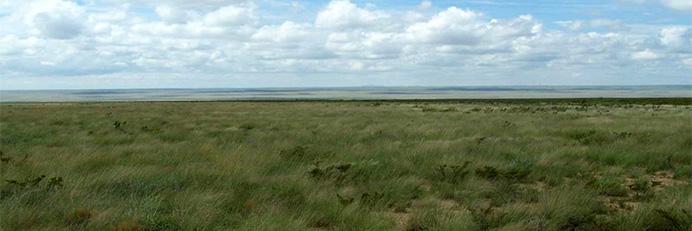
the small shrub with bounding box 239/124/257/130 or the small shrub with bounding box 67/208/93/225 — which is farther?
the small shrub with bounding box 239/124/257/130

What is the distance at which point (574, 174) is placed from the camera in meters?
9.23

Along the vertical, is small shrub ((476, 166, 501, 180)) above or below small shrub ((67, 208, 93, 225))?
below

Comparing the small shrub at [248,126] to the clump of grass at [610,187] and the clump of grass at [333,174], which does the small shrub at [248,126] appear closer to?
the clump of grass at [333,174]

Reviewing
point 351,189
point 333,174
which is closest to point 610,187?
point 351,189

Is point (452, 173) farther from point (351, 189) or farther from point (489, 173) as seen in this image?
point (351, 189)

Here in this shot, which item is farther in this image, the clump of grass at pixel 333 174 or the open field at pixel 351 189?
the clump of grass at pixel 333 174

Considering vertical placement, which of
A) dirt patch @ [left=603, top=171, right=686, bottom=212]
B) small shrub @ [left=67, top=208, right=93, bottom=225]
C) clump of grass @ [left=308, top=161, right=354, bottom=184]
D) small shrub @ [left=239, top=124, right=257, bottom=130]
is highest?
small shrub @ [left=67, top=208, right=93, bottom=225]

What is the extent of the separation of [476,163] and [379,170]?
2023mm

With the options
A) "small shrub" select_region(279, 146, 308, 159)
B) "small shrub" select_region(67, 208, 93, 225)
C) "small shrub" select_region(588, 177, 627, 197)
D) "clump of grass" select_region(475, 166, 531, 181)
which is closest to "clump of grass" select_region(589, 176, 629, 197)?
"small shrub" select_region(588, 177, 627, 197)

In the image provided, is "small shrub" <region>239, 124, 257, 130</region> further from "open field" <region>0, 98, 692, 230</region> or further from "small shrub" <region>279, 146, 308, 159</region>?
"small shrub" <region>279, 146, 308, 159</region>

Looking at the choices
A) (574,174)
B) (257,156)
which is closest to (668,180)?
(574,174)

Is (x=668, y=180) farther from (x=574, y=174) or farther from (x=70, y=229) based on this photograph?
(x=70, y=229)

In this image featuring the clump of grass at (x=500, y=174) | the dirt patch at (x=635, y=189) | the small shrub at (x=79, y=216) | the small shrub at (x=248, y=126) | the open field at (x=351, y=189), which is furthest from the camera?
the small shrub at (x=248, y=126)

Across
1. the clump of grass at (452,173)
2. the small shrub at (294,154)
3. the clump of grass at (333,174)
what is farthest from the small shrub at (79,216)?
the small shrub at (294,154)
